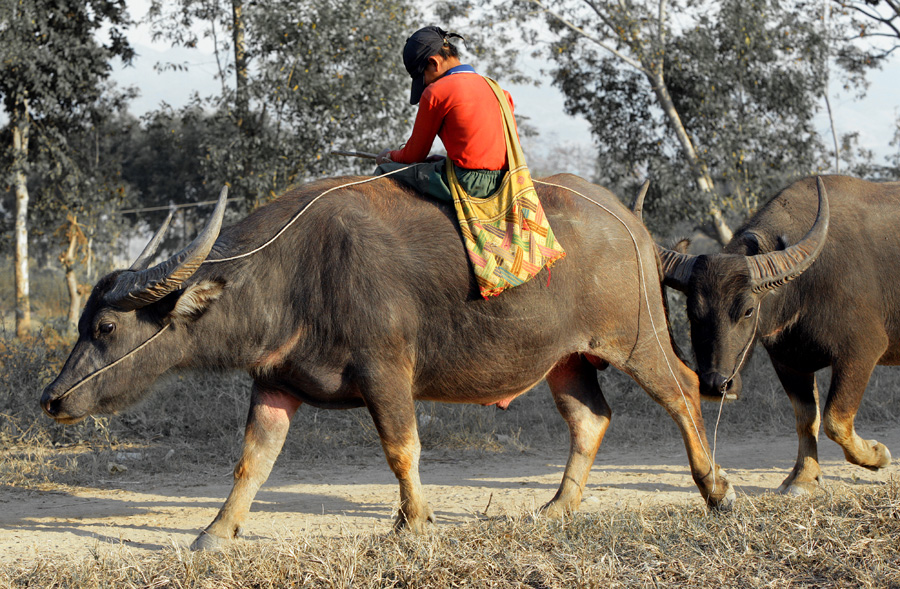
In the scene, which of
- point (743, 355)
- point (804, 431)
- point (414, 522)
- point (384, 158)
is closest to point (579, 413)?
point (743, 355)

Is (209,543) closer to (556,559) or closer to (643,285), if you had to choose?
(556,559)

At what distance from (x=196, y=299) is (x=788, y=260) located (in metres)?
3.44

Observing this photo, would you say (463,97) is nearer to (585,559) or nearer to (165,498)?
(585,559)

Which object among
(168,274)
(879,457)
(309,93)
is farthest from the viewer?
(309,93)

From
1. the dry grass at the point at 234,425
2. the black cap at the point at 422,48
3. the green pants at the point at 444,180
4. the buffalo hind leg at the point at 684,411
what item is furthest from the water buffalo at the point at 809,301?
the black cap at the point at 422,48

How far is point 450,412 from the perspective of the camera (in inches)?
291

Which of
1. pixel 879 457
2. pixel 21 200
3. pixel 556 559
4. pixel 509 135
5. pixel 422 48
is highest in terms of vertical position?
pixel 422 48

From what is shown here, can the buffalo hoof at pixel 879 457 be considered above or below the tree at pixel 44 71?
below

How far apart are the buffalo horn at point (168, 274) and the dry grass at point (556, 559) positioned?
3.86 ft

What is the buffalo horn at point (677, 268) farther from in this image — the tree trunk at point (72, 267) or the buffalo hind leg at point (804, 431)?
the tree trunk at point (72, 267)

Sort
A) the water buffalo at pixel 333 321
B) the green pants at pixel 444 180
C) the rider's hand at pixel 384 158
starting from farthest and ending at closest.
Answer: the rider's hand at pixel 384 158, the green pants at pixel 444 180, the water buffalo at pixel 333 321

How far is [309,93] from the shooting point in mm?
11859

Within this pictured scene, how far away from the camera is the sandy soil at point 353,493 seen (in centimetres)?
446

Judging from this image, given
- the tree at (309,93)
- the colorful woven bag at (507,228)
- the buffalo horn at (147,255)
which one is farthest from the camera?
the tree at (309,93)
